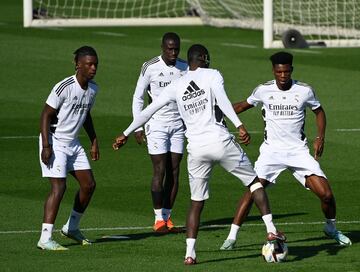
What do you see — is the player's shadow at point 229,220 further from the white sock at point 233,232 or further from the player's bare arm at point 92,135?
the player's bare arm at point 92,135

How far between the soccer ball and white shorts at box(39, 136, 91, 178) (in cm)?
246

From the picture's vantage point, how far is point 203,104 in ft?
45.4

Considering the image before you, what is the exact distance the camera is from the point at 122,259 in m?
14.2

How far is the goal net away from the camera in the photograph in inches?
1401

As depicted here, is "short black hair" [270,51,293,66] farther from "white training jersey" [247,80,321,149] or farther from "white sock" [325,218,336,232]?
"white sock" [325,218,336,232]

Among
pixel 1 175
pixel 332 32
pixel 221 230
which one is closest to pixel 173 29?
pixel 332 32

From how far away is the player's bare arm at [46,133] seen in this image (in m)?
14.8

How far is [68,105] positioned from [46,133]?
432 millimetres

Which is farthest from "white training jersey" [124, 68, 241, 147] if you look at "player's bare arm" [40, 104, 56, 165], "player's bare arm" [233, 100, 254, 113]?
"player's bare arm" [40, 104, 56, 165]

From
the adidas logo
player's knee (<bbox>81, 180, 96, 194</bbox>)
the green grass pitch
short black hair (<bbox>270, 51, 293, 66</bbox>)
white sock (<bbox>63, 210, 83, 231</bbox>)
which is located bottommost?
the green grass pitch

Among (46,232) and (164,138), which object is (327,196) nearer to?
(164,138)

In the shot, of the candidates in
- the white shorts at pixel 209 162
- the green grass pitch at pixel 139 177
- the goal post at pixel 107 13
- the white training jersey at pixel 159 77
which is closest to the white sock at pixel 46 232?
the green grass pitch at pixel 139 177

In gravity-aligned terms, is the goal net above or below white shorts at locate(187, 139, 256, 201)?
below

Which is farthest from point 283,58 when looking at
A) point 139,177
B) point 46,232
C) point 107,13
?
point 107,13
